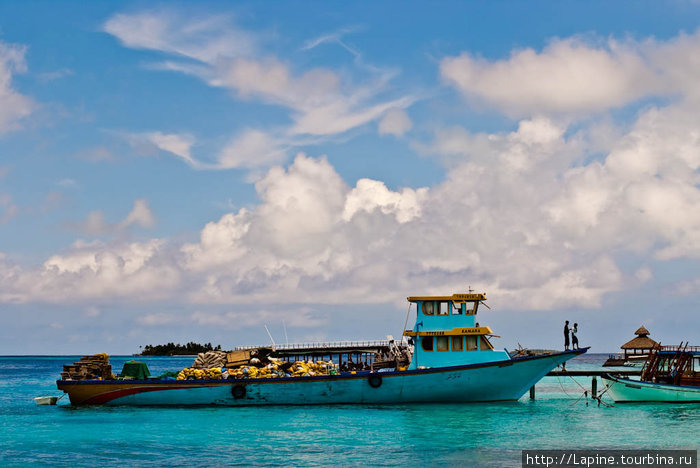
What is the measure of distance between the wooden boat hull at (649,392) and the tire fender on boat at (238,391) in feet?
77.5

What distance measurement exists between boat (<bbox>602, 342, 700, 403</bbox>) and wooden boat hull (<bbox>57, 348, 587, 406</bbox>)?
17.2 ft

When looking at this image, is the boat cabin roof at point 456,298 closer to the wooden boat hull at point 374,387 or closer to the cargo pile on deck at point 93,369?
the wooden boat hull at point 374,387

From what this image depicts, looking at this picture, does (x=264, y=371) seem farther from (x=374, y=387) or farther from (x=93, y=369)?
(x=93, y=369)

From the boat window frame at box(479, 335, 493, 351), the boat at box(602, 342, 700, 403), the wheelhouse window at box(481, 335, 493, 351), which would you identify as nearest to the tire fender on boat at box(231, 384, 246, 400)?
the boat window frame at box(479, 335, 493, 351)

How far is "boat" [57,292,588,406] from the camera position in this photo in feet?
141

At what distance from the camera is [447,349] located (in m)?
43.9

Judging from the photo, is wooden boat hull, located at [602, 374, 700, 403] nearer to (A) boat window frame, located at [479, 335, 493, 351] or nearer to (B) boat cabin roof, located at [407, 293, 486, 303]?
(A) boat window frame, located at [479, 335, 493, 351]

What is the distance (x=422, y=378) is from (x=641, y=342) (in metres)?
78.8

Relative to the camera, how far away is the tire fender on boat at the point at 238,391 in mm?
44594

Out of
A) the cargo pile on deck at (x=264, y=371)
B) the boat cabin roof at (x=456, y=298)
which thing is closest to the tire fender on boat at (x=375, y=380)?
the cargo pile on deck at (x=264, y=371)

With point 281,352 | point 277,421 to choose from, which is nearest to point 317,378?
point 277,421

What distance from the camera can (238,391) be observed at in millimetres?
44625

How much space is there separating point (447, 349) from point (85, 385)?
77.3 ft

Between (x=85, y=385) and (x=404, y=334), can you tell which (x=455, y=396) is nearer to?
(x=404, y=334)
